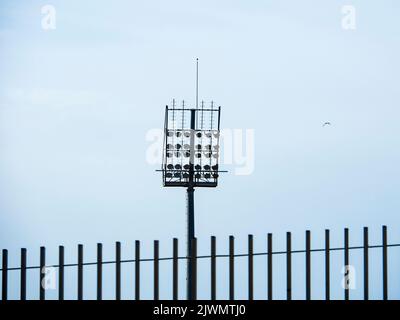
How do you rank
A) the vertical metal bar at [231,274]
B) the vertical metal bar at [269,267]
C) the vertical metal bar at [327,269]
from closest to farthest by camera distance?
the vertical metal bar at [231,274], the vertical metal bar at [269,267], the vertical metal bar at [327,269]

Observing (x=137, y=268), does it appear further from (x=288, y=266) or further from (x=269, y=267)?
(x=288, y=266)

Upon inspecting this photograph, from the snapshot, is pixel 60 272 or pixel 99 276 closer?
pixel 60 272

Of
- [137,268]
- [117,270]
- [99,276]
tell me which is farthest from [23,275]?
[137,268]

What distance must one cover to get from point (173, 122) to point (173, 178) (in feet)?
11.2

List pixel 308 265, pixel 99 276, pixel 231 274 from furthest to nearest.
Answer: pixel 308 265
pixel 231 274
pixel 99 276

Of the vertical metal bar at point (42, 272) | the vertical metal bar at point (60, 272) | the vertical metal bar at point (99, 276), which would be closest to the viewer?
the vertical metal bar at point (60, 272)

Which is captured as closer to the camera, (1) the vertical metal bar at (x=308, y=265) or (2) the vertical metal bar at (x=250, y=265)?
(2) the vertical metal bar at (x=250, y=265)

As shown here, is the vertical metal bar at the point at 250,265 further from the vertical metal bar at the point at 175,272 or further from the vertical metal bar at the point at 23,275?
the vertical metal bar at the point at 23,275

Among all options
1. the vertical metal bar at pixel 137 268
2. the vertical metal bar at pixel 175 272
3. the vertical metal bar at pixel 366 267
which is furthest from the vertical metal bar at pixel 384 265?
the vertical metal bar at pixel 137 268
